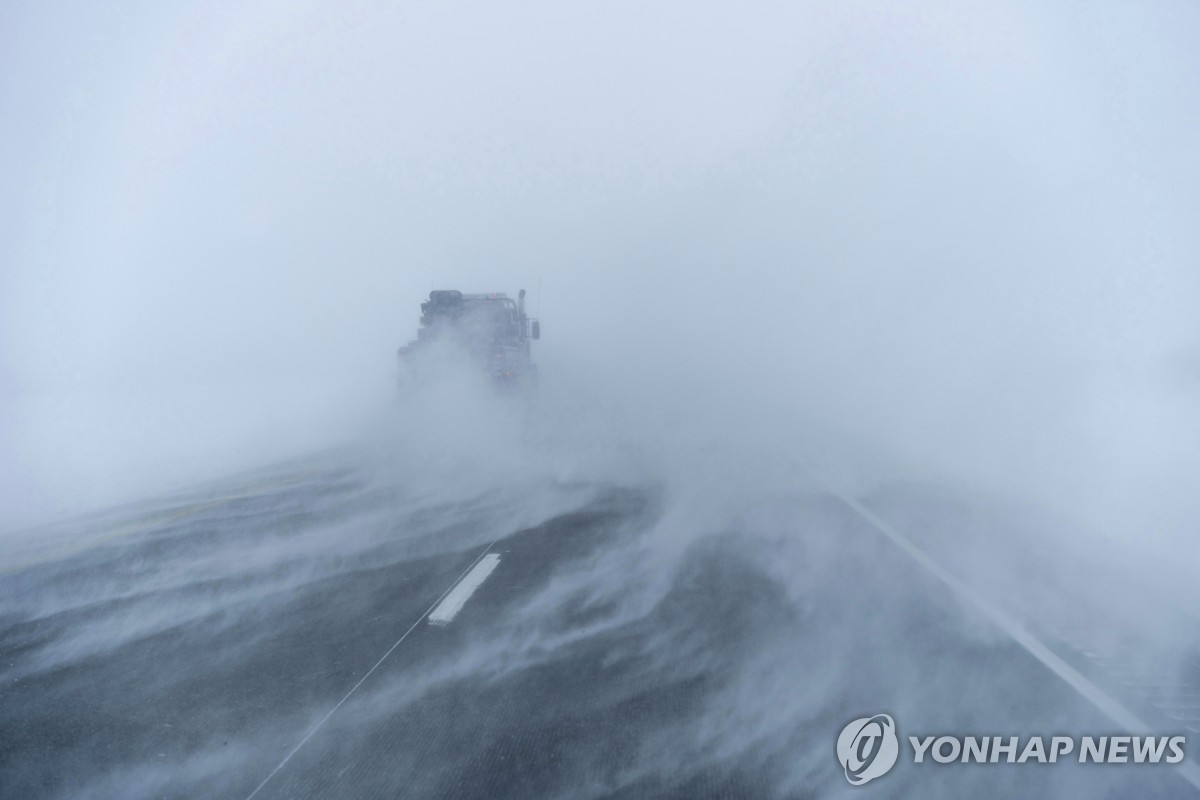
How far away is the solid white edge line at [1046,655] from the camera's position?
15.0ft

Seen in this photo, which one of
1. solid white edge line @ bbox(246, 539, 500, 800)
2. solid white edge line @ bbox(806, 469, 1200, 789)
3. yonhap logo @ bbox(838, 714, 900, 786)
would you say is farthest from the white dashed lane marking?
solid white edge line @ bbox(806, 469, 1200, 789)

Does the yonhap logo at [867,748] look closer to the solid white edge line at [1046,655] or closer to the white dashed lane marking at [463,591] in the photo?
the solid white edge line at [1046,655]

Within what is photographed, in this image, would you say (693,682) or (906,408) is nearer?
(693,682)

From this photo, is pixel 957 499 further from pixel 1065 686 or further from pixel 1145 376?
pixel 1145 376

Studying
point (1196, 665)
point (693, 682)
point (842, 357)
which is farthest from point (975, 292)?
point (693, 682)

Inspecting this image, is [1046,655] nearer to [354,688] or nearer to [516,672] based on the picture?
[516,672]

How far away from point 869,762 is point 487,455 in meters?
12.6

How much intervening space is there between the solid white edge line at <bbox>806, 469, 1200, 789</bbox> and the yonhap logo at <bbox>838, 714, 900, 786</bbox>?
1.35 m

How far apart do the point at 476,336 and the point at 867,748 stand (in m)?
17.9

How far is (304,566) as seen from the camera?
8273 mm

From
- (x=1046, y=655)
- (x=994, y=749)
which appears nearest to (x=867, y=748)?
(x=994, y=749)

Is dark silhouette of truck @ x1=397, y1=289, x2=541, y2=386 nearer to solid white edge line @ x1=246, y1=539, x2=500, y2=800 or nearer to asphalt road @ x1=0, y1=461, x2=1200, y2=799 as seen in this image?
asphalt road @ x1=0, y1=461, x2=1200, y2=799

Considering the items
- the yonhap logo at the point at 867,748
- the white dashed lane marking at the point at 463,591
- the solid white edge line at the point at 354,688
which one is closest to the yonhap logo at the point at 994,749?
the yonhap logo at the point at 867,748

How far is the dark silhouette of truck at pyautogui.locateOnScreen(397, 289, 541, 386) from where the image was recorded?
20828 millimetres
